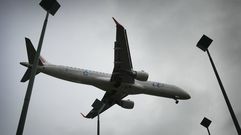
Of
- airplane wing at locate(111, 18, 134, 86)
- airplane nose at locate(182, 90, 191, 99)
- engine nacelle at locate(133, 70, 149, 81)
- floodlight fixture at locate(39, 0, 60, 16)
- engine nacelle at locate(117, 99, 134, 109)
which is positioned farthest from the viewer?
airplane nose at locate(182, 90, 191, 99)

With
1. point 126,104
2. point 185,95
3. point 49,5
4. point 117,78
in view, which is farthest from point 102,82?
point 49,5

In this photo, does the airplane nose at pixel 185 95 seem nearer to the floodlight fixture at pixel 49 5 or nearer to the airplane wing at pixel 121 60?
the airplane wing at pixel 121 60

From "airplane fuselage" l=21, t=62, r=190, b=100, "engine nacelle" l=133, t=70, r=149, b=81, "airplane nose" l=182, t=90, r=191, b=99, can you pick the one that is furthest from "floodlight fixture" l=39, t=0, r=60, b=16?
"airplane nose" l=182, t=90, r=191, b=99

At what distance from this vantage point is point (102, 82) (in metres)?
28.7

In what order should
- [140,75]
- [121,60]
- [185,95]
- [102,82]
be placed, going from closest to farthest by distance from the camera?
[121,60], [140,75], [102,82], [185,95]

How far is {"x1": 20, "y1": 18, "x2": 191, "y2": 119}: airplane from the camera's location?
76.7 ft

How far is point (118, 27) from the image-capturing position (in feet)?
73.5

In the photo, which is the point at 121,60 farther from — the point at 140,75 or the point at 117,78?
the point at 117,78

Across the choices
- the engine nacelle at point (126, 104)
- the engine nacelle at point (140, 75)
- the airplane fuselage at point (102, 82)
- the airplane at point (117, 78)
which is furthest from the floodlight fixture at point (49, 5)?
the engine nacelle at point (126, 104)

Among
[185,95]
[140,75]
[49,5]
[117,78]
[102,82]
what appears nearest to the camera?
[49,5]

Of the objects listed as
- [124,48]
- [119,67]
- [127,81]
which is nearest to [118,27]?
[124,48]

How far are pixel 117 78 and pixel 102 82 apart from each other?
6.52 ft

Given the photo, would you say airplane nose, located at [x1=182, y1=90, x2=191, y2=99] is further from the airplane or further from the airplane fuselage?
the airplane fuselage

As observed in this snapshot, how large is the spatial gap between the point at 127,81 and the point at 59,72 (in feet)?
24.8
